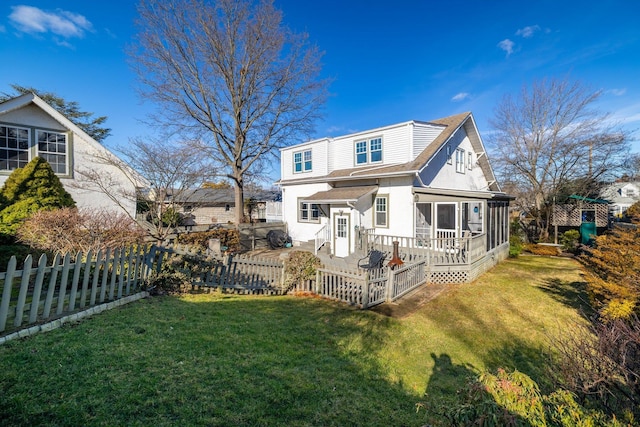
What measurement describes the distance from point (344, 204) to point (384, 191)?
2121mm

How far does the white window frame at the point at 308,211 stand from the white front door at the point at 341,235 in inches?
128

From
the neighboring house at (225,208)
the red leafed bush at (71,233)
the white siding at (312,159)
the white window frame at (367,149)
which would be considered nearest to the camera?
the red leafed bush at (71,233)

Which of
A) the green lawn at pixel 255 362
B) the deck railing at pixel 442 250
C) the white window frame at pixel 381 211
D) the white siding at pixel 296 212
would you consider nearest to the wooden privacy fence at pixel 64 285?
the green lawn at pixel 255 362

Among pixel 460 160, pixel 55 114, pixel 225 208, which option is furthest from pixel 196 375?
pixel 225 208

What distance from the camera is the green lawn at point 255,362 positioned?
2.99m

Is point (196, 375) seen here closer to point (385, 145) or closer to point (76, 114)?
point (385, 145)

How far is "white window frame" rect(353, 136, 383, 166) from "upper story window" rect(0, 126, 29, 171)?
15.6m

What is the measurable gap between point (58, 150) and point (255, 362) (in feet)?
49.4

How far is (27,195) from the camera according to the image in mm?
9922

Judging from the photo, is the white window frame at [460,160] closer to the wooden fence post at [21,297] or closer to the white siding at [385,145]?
the white siding at [385,145]

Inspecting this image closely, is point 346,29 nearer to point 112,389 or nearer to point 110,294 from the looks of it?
point 110,294

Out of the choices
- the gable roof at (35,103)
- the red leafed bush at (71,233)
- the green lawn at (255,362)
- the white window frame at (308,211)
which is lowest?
the green lawn at (255,362)

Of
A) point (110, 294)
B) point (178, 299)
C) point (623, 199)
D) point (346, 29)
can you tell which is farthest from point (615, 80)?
point (623, 199)

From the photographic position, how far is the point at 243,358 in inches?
171
